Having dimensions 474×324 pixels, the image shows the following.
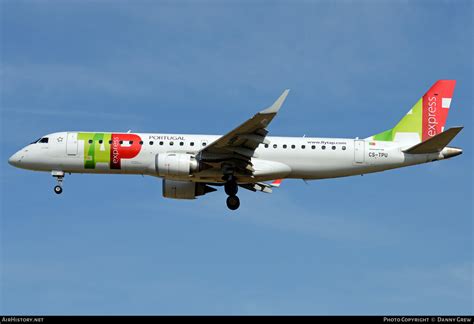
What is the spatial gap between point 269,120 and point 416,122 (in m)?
11.6

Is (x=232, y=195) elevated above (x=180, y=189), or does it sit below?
below

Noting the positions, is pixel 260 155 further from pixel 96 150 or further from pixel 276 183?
pixel 96 150

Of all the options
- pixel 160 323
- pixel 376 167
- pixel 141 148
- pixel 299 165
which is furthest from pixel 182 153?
pixel 160 323

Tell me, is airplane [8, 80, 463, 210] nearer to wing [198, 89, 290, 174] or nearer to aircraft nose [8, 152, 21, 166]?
wing [198, 89, 290, 174]

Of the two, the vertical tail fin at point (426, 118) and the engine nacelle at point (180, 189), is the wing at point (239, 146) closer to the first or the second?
the engine nacelle at point (180, 189)

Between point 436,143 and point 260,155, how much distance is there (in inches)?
380

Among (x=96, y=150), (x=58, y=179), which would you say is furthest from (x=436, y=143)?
(x=58, y=179)

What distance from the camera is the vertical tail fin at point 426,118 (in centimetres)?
5322

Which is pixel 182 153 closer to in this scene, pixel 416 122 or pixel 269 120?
pixel 269 120

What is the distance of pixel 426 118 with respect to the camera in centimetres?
5406

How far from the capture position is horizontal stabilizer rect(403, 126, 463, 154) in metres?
48.3

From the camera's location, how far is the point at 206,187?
54062 mm

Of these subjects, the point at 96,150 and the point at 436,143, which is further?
the point at 96,150

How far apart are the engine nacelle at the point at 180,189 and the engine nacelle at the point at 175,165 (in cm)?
364
